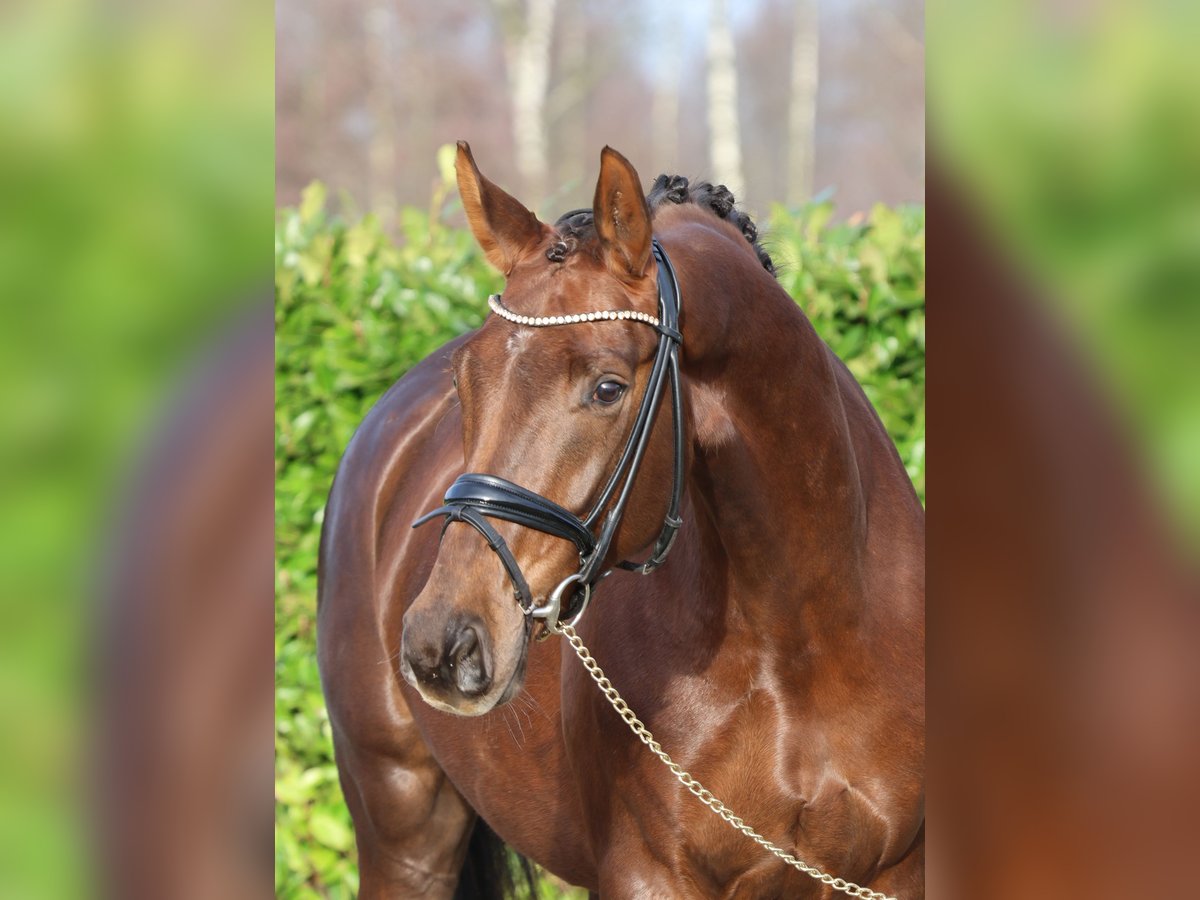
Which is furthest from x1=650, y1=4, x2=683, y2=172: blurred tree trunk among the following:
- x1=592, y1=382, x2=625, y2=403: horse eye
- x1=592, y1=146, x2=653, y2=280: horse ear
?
x1=592, y1=382, x2=625, y2=403: horse eye

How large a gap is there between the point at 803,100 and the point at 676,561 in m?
23.3

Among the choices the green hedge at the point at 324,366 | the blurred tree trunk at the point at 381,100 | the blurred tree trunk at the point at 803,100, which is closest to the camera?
the green hedge at the point at 324,366

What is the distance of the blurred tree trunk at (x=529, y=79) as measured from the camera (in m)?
20.4

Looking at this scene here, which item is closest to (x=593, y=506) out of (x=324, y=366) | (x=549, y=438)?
(x=549, y=438)

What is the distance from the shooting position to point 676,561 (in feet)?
8.03

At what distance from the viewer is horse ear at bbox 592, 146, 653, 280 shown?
6.39 ft

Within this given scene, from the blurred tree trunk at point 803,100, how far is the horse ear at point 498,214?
21.5 meters

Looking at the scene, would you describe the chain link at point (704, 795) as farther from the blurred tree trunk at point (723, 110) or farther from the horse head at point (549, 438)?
the blurred tree trunk at point (723, 110)

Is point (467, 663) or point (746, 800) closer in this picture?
point (467, 663)

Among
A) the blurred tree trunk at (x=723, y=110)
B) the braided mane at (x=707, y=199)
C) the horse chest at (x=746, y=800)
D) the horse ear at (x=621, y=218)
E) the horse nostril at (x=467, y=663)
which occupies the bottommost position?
the horse chest at (x=746, y=800)
